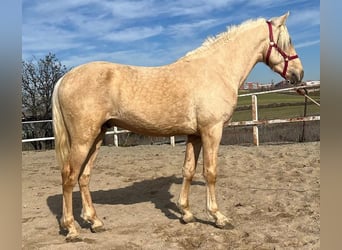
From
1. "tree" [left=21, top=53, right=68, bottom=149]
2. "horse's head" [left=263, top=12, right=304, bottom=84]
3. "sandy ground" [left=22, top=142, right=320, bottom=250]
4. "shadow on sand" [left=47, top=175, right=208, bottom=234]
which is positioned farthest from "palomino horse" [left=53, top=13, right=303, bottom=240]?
"tree" [left=21, top=53, right=68, bottom=149]

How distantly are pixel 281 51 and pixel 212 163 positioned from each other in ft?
5.05

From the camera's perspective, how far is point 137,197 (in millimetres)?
5164

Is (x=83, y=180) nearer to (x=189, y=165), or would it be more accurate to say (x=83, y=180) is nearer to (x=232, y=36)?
(x=189, y=165)

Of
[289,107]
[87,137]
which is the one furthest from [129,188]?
[289,107]

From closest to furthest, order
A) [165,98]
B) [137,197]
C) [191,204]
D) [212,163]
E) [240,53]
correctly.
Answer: [165,98]
[212,163]
[240,53]
[191,204]
[137,197]

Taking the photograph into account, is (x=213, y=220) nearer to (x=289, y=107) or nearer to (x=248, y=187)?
(x=248, y=187)

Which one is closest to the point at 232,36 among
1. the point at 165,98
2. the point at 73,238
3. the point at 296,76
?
the point at 296,76

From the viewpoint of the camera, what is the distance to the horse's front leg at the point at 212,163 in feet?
12.1

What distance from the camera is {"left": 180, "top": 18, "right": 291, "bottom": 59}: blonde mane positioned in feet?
13.2

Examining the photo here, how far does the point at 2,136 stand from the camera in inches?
27.9

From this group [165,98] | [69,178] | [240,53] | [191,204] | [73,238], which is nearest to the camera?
[73,238]

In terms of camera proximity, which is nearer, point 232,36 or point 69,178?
point 69,178

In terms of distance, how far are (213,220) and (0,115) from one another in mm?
3424

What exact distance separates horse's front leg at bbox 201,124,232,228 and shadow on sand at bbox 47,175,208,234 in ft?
1.76
